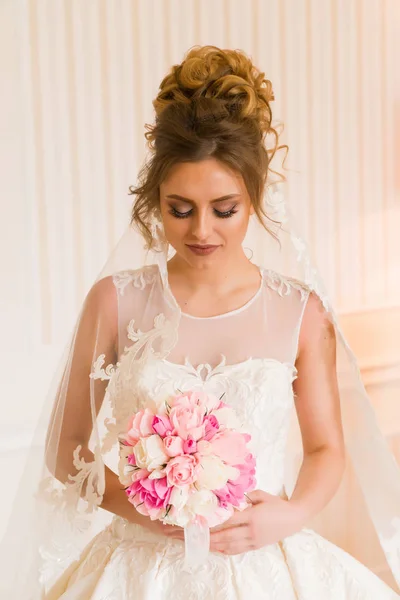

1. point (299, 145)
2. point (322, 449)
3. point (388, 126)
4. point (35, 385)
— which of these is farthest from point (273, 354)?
point (388, 126)

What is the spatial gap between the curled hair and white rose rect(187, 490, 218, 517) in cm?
61

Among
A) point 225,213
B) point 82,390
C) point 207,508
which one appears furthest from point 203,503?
point 225,213

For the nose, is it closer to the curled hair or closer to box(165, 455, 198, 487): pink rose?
the curled hair

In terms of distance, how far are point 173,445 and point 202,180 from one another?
0.51m

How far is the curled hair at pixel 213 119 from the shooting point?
1.60 m

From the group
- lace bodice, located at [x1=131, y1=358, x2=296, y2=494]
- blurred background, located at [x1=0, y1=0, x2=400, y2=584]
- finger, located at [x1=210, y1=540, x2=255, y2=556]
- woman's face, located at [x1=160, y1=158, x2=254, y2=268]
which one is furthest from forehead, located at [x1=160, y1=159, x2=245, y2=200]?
blurred background, located at [x1=0, y1=0, x2=400, y2=584]

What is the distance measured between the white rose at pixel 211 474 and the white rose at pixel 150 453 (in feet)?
0.20

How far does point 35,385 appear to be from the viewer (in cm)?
242

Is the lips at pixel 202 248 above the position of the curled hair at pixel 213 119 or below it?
below

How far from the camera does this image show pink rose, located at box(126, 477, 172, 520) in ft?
4.46

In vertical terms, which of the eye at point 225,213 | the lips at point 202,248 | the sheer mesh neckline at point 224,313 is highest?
the eye at point 225,213

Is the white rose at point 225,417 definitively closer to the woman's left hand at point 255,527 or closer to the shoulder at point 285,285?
the woman's left hand at point 255,527

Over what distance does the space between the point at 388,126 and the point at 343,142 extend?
0.24m

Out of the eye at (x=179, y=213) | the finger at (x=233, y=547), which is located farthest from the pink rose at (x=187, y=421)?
the eye at (x=179, y=213)
